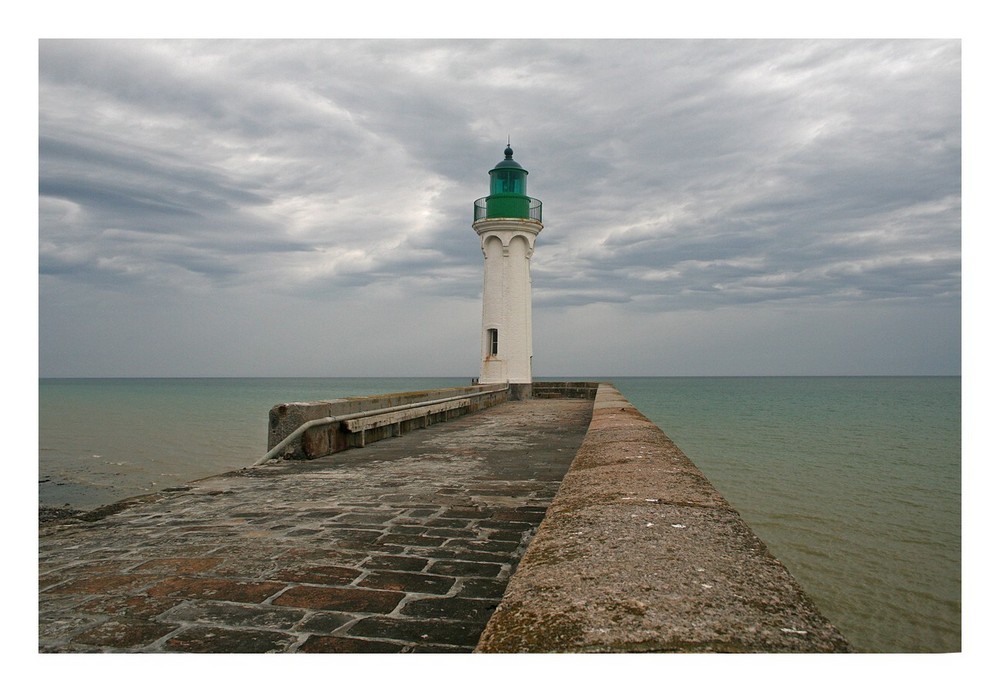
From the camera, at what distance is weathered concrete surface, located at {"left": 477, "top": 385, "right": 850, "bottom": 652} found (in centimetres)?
175

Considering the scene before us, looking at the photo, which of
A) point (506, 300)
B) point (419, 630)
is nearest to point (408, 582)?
point (419, 630)

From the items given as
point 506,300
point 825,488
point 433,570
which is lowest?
point 825,488

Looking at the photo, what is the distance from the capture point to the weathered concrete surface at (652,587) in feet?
5.74

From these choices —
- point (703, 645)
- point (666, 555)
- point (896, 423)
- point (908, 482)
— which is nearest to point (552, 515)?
point (666, 555)

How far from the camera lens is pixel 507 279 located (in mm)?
20906

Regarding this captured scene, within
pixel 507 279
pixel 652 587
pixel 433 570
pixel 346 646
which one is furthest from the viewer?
pixel 507 279

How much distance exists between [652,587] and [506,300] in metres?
19.0

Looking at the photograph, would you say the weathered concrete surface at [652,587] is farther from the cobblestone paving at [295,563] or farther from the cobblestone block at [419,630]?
the cobblestone paving at [295,563]

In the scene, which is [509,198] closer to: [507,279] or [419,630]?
[507,279]

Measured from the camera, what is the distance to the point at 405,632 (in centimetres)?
248

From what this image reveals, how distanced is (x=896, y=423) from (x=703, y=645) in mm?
37364

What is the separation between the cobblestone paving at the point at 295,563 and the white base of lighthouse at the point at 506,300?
1478 centimetres

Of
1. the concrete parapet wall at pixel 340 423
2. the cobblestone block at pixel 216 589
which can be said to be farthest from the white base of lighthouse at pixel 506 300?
the cobblestone block at pixel 216 589

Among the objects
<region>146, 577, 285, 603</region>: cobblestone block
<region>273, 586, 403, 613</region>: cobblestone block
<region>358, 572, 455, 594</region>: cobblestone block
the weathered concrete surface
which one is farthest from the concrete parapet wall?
the weathered concrete surface
